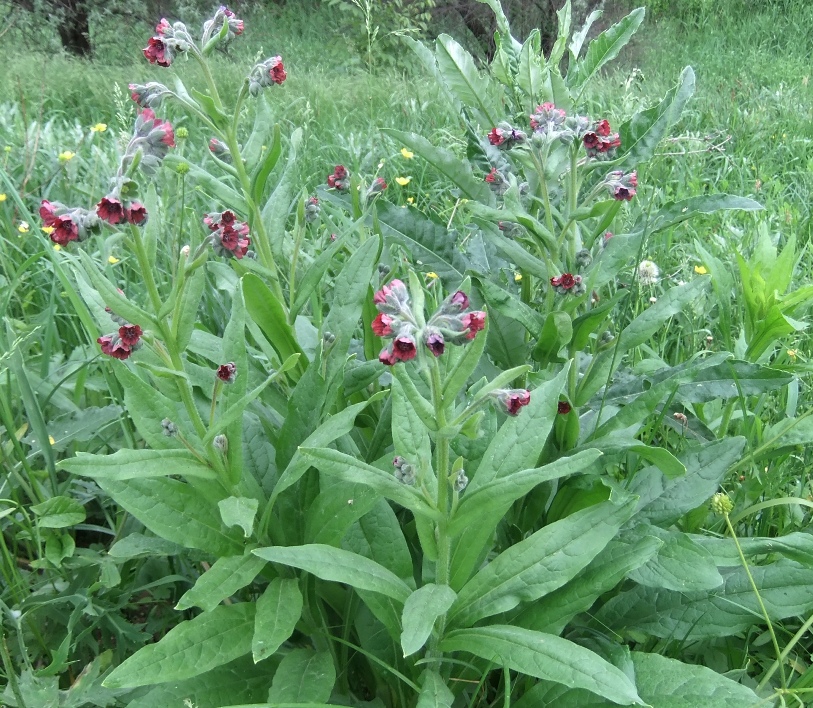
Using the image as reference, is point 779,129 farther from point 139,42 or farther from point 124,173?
point 139,42

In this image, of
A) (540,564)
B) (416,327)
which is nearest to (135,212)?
(416,327)

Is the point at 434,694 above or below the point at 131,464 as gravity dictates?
below

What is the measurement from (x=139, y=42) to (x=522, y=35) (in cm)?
745

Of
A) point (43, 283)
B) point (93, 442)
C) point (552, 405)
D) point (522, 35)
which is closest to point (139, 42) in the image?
point (522, 35)

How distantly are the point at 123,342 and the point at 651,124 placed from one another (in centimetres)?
152

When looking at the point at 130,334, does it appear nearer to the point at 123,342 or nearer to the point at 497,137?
the point at 123,342

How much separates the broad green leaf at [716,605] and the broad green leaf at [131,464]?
1083 mm

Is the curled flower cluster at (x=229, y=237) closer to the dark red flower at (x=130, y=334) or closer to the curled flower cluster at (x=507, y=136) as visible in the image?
the dark red flower at (x=130, y=334)

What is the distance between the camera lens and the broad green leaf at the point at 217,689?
1551mm

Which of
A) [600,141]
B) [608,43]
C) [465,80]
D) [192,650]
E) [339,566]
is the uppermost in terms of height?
[608,43]

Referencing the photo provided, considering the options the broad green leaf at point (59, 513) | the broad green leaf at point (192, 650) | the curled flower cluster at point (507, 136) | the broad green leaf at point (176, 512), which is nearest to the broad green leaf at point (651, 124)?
the curled flower cluster at point (507, 136)

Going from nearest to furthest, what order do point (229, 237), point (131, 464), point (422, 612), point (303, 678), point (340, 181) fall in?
point (422, 612)
point (131, 464)
point (303, 678)
point (229, 237)
point (340, 181)

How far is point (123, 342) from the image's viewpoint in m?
1.52

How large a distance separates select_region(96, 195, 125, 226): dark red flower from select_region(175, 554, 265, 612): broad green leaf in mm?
736
